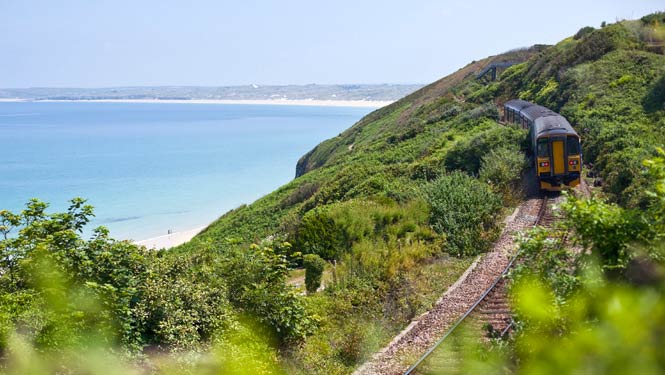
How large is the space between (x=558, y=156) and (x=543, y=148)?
64 cm

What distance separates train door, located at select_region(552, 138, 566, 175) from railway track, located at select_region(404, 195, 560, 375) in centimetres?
897

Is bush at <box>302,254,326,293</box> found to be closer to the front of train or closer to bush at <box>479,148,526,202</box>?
bush at <box>479,148,526,202</box>

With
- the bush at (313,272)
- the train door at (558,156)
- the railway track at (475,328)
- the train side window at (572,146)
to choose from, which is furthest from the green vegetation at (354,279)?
the train door at (558,156)

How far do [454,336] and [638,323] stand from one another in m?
10.1

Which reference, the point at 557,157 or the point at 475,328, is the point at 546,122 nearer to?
the point at 557,157

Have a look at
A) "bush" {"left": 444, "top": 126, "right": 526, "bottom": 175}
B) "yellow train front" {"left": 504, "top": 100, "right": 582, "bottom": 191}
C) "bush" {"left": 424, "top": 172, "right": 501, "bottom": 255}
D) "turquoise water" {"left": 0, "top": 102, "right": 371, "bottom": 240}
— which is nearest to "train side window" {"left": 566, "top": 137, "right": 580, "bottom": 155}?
"yellow train front" {"left": 504, "top": 100, "right": 582, "bottom": 191}

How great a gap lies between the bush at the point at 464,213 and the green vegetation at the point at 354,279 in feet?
0.19

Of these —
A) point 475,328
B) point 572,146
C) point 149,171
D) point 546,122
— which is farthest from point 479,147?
point 149,171

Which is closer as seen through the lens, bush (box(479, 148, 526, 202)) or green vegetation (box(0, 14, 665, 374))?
green vegetation (box(0, 14, 665, 374))

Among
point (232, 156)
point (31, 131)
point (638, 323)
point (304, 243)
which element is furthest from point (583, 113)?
point (31, 131)

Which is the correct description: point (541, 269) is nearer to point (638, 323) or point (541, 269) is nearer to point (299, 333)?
point (299, 333)

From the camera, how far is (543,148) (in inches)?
876

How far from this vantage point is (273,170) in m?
93.9

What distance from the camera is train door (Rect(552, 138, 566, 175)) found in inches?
863
